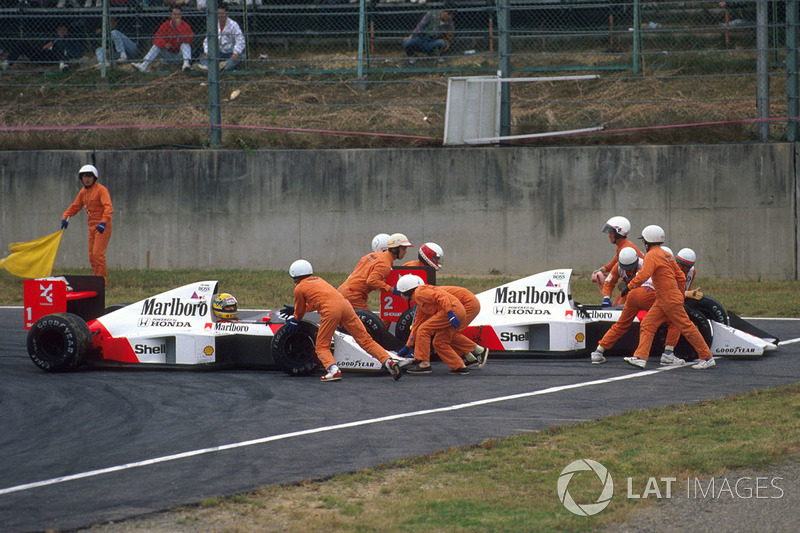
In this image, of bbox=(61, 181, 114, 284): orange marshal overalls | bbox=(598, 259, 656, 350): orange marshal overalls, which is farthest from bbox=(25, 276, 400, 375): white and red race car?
bbox=(61, 181, 114, 284): orange marshal overalls

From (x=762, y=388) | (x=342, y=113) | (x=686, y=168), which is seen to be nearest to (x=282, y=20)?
(x=342, y=113)

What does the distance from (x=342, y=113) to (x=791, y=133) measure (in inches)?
330

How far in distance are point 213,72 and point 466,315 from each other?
9.87 meters

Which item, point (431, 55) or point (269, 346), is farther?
point (431, 55)

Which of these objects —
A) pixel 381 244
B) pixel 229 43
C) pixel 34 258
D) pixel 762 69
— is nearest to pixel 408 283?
pixel 381 244

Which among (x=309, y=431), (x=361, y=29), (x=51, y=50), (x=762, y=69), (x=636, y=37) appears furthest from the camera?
(x=51, y=50)

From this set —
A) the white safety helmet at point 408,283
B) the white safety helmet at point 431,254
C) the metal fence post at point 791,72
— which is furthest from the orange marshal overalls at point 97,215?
the metal fence post at point 791,72

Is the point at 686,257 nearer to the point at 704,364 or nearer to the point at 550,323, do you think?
the point at 704,364

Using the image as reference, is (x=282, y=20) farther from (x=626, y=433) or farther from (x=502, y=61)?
(x=626, y=433)

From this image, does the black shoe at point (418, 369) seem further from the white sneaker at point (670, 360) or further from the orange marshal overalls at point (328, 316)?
the white sneaker at point (670, 360)

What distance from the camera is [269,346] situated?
Answer: 36.2ft

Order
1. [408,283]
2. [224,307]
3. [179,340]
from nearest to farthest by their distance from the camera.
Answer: [408,283], [179,340], [224,307]

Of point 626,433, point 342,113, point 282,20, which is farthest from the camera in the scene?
point 282,20

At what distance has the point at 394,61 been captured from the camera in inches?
803
